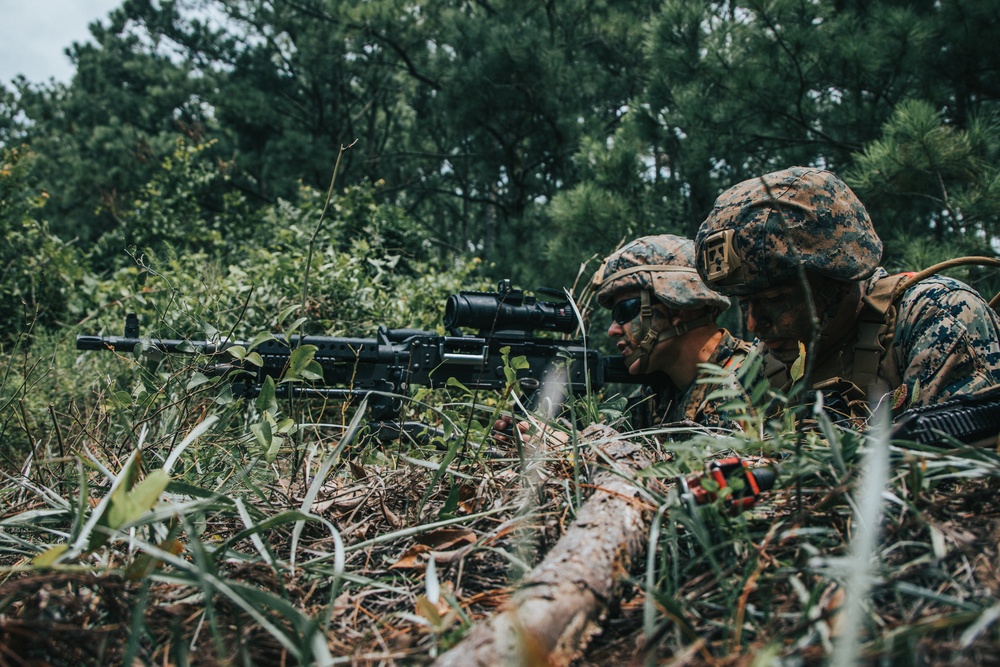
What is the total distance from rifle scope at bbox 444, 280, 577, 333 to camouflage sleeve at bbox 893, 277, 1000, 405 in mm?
1735

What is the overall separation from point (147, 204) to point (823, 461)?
8587 mm

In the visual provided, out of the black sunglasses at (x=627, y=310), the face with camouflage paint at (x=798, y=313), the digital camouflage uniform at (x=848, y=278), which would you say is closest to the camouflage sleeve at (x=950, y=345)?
the digital camouflage uniform at (x=848, y=278)

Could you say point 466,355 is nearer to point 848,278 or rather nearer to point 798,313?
point 798,313

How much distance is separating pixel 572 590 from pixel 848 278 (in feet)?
5.64

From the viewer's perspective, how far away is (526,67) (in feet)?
30.4

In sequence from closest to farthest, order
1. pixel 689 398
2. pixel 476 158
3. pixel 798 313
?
1. pixel 798 313
2. pixel 689 398
3. pixel 476 158

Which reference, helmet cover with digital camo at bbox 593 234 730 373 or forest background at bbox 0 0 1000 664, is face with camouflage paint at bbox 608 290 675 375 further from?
forest background at bbox 0 0 1000 664

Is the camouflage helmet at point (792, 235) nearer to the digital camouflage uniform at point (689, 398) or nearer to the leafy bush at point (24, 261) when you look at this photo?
the digital camouflage uniform at point (689, 398)

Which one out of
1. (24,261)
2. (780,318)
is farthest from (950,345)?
(24,261)

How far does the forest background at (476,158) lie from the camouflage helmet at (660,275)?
0.38 metres

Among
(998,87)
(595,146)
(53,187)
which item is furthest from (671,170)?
(53,187)

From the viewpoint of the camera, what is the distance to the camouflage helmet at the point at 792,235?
2.29 meters

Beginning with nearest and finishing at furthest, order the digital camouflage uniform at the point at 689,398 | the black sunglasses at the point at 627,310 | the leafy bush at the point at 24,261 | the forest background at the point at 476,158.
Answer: the digital camouflage uniform at the point at 689,398 → the black sunglasses at the point at 627,310 → the forest background at the point at 476,158 → the leafy bush at the point at 24,261

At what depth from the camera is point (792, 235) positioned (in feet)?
7.37
